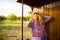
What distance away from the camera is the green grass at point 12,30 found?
6.84 feet

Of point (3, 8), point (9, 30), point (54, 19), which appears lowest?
point (9, 30)

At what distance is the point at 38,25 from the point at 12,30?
34 cm

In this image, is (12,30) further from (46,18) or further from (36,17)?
(46,18)

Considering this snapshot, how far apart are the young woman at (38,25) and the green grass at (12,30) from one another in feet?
0.21

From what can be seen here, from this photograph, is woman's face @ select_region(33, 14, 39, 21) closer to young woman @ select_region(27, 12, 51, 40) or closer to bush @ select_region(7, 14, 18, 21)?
young woman @ select_region(27, 12, 51, 40)

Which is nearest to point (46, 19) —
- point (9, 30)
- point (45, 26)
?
point (45, 26)

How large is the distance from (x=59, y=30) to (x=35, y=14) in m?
0.36

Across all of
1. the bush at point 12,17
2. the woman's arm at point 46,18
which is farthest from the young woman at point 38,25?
the bush at point 12,17

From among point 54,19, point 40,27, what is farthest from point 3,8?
point 54,19

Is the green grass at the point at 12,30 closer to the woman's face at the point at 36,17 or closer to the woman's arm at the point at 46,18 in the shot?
the woman's face at the point at 36,17

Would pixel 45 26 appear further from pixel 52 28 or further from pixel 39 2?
pixel 39 2

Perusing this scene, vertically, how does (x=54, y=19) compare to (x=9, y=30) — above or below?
above

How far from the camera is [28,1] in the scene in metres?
2.09

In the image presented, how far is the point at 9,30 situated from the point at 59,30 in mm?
637
